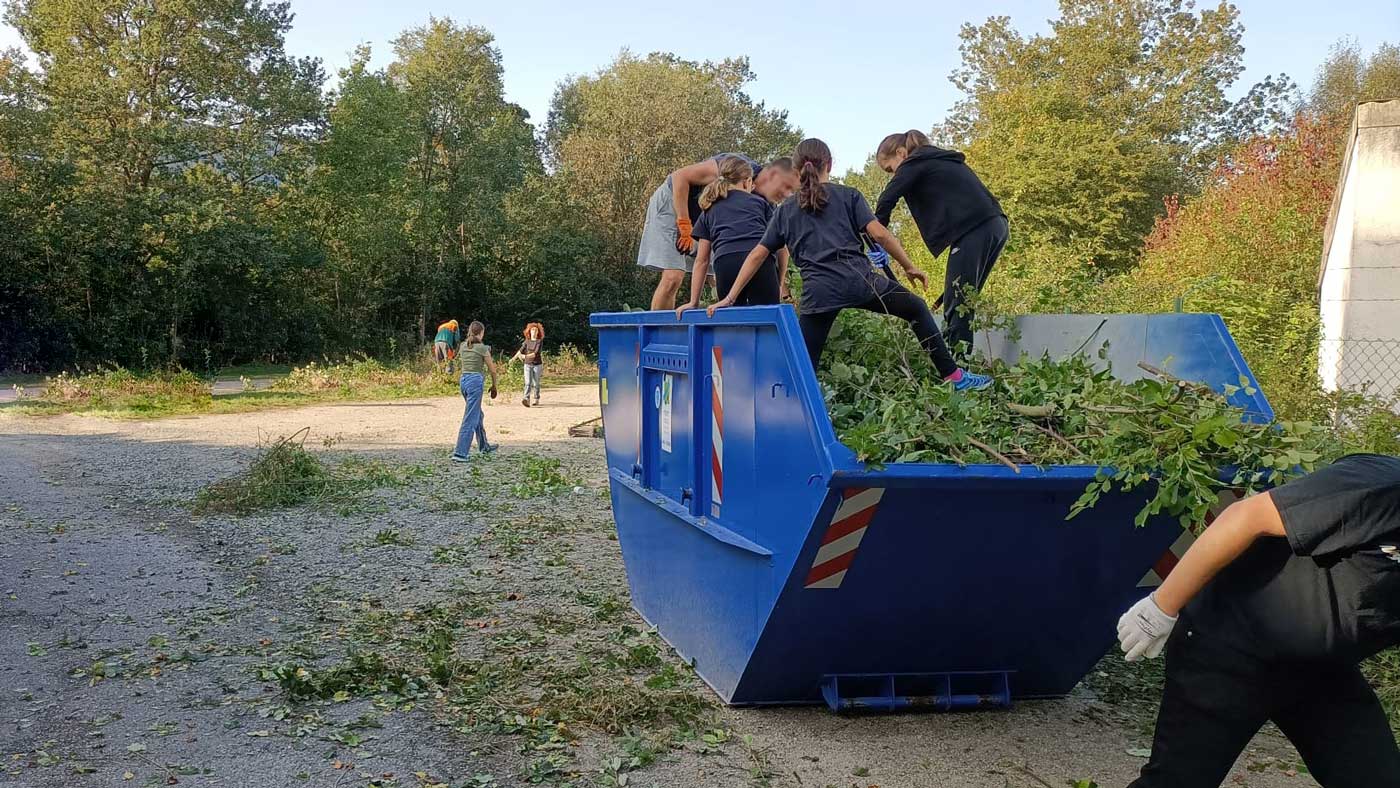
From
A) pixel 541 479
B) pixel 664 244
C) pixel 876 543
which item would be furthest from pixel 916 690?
pixel 541 479

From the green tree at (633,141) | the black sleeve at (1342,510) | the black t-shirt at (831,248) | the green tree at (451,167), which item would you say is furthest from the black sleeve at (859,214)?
the green tree at (633,141)

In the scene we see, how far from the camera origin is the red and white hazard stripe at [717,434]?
482 cm

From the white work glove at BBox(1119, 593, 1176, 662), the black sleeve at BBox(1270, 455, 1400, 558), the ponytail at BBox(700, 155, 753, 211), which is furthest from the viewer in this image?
the ponytail at BBox(700, 155, 753, 211)

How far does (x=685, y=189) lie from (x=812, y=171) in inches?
76.1

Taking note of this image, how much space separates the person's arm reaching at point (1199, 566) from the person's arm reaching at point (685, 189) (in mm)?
4461

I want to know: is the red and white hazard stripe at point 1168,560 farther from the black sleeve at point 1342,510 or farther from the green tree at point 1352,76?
the green tree at point 1352,76

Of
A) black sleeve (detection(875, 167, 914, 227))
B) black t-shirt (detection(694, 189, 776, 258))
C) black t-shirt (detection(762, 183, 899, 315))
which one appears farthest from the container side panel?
black t-shirt (detection(694, 189, 776, 258))

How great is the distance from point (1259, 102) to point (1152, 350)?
120 ft

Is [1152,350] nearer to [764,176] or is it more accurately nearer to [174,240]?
[764,176]

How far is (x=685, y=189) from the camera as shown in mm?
6938

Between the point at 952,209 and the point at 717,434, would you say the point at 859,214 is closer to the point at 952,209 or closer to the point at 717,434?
the point at 952,209

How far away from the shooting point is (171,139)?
97.4ft

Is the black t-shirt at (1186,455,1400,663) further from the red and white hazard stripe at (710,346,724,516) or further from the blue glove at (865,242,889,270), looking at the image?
the blue glove at (865,242,889,270)

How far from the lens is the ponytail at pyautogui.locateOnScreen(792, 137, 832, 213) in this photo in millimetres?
4984
